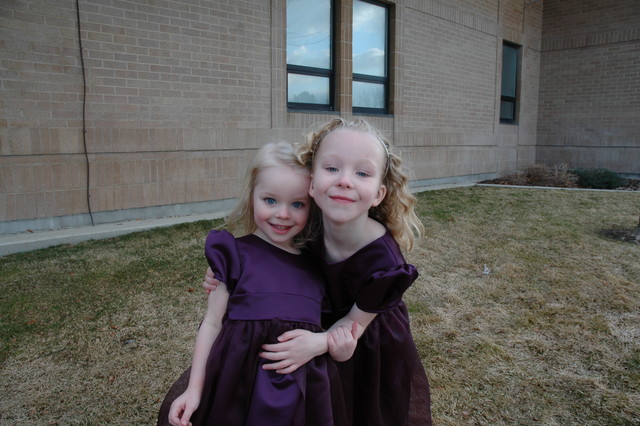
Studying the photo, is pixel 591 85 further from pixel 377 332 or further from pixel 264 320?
pixel 264 320

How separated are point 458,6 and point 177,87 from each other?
7331 mm

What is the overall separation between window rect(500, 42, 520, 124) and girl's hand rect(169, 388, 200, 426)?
13873 millimetres

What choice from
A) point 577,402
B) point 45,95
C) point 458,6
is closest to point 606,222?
point 577,402

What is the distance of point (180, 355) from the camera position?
3400 millimetres

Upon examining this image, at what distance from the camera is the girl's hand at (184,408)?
1.65m

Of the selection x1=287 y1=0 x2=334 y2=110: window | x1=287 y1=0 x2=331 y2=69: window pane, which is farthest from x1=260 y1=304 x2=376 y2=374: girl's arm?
x1=287 y1=0 x2=331 y2=69: window pane

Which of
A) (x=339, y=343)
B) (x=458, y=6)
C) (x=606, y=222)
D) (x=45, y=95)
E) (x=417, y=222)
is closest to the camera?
(x=339, y=343)

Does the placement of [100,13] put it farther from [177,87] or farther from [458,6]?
[458,6]

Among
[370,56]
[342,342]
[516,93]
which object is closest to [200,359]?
[342,342]

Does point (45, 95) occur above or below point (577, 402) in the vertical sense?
above

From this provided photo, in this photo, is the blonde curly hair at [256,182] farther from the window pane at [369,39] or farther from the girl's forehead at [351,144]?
the window pane at [369,39]

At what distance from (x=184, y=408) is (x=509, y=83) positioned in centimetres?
1441

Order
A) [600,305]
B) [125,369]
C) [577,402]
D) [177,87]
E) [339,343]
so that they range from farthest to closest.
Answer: [177,87] → [600,305] → [125,369] → [577,402] → [339,343]

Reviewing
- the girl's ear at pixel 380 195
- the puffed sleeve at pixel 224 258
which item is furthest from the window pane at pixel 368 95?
the puffed sleeve at pixel 224 258
